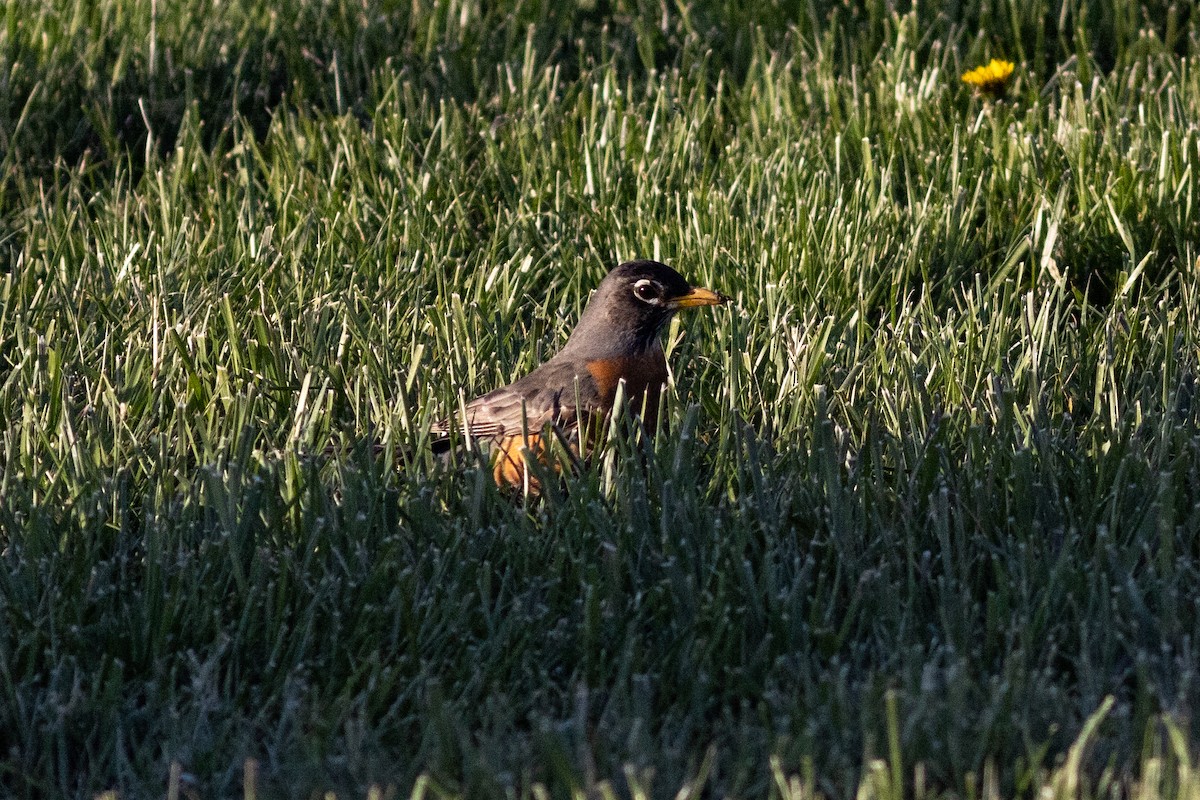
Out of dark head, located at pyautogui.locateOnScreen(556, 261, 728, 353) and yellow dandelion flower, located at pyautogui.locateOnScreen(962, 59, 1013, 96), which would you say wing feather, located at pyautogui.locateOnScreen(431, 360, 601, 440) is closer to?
dark head, located at pyautogui.locateOnScreen(556, 261, 728, 353)

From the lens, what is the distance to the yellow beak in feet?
14.3

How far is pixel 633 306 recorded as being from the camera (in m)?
4.29

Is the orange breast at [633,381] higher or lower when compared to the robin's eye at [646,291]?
lower

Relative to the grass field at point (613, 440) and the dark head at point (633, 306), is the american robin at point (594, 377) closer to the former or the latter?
the dark head at point (633, 306)

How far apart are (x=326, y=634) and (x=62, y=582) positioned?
547 mm

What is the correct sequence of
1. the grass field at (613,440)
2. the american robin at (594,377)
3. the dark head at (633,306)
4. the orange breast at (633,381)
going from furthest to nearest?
the dark head at (633,306) → the orange breast at (633,381) → the american robin at (594,377) → the grass field at (613,440)

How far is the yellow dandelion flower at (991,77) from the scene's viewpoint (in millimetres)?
5832

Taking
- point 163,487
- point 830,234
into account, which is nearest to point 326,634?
point 163,487

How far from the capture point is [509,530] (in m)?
3.25

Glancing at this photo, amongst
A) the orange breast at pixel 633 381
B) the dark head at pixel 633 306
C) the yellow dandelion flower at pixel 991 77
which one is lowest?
the orange breast at pixel 633 381

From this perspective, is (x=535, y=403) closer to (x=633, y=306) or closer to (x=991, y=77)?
(x=633, y=306)

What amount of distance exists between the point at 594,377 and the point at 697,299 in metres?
0.44

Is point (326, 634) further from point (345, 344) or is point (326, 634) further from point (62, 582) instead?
point (345, 344)

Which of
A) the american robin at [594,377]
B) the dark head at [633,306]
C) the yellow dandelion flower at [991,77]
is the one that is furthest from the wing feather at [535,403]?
the yellow dandelion flower at [991,77]
